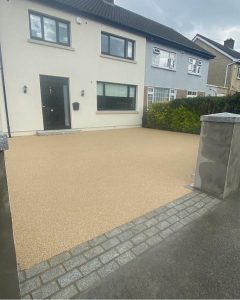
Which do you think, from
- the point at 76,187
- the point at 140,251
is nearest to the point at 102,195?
the point at 76,187

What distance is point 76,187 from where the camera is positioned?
154 inches

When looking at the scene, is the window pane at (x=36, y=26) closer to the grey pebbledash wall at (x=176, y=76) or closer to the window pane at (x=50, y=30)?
the window pane at (x=50, y=30)

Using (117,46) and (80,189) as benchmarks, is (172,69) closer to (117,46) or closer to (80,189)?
(117,46)

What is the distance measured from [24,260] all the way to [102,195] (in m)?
1.67

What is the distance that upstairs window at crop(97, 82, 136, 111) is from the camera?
11992mm

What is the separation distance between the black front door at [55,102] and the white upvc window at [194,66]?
439 inches

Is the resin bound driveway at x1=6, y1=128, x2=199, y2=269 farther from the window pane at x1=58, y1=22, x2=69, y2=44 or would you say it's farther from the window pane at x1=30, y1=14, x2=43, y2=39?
the window pane at x1=58, y1=22, x2=69, y2=44

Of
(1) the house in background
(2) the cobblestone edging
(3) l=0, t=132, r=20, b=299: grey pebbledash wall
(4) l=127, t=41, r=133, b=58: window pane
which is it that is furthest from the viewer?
(1) the house in background

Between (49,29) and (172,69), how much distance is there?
30.6 ft

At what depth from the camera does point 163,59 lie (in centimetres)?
1495

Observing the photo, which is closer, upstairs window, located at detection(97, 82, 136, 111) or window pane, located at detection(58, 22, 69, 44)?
window pane, located at detection(58, 22, 69, 44)

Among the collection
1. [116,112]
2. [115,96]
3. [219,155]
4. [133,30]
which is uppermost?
[133,30]

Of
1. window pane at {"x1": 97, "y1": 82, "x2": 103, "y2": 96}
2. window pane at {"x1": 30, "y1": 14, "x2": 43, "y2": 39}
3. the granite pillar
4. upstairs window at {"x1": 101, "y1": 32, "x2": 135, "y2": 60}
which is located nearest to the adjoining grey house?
upstairs window at {"x1": 101, "y1": 32, "x2": 135, "y2": 60}

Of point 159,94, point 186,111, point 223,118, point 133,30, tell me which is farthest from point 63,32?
point 223,118
